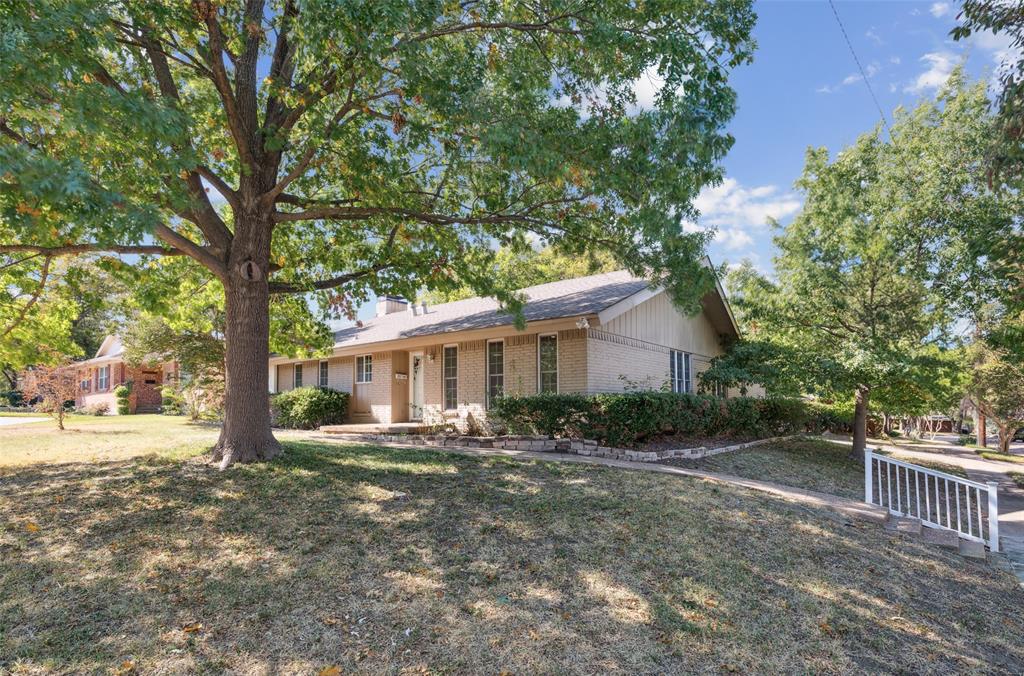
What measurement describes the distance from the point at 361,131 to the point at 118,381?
114 feet

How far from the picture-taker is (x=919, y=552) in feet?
21.4

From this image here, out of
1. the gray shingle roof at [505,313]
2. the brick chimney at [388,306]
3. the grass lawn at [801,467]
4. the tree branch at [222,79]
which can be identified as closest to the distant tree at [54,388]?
the gray shingle roof at [505,313]

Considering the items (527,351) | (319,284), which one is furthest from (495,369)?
(319,284)

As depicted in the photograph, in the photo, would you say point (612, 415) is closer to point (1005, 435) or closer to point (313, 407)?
point (313, 407)

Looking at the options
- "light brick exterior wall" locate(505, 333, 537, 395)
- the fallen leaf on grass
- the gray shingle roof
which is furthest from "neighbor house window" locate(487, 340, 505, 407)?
Result: the fallen leaf on grass

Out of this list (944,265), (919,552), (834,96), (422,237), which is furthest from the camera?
(944,265)

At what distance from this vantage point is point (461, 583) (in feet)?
15.4

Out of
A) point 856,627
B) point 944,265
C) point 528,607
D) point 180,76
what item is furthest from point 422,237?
point 944,265

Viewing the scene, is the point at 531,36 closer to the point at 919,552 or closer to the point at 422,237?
the point at 422,237

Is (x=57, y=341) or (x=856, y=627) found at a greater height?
(x=57, y=341)

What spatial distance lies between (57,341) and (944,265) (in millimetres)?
18690

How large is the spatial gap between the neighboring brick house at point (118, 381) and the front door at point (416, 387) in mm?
20926

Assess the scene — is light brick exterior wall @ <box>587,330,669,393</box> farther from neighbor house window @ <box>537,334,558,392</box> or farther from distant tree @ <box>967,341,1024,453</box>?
distant tree @ <box>967,341,1024,453</box>

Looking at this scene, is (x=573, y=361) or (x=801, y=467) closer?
(x=801, y=467)
